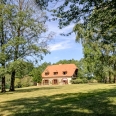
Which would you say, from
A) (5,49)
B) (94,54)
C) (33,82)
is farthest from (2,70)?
(33,82)

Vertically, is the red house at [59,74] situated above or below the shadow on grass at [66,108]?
above

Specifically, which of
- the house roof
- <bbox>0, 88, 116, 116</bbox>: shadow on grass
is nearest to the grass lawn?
<bbox>0, 88, 116, 116</bbox>: shadow on grass

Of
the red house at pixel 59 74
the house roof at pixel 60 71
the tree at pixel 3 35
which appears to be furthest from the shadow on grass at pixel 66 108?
the house roof at pixel 60 71

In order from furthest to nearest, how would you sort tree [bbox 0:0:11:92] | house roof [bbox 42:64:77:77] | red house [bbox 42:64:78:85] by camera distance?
house roof [bbox 42:64:77:77]
red house [bbox 42:64:78:85]
tree [bbox 0:0:11:92]

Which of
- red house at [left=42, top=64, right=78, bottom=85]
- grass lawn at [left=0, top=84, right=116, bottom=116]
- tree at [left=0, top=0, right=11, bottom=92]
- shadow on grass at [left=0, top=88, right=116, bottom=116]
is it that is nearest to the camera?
shadow on grass at [left=0, top=88, right=116, bottom=116]

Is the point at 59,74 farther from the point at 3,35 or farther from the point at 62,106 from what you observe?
the point at 62,106

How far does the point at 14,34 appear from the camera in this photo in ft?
107

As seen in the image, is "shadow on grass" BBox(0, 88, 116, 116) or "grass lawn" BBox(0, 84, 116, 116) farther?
"grass lawn" BBox(0, 84, 116, 116)

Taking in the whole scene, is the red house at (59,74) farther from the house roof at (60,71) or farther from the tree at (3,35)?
the tree at (3,35)

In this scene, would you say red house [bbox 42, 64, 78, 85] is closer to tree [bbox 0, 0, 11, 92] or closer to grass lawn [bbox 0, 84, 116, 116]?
tree [bbox 0, 0, 11, 92]

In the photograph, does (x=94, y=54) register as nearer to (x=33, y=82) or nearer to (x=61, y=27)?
(x=33, y=82)

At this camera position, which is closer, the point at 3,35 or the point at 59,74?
the point at 3,35

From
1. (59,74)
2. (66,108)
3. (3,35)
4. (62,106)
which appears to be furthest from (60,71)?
(66,108)

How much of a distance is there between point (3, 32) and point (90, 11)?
24798 mm
